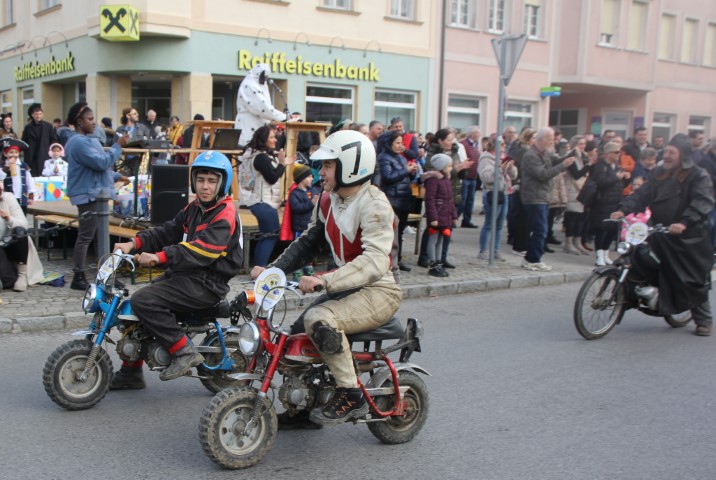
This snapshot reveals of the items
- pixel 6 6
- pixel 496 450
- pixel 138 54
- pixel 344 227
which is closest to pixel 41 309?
pixel 344 227

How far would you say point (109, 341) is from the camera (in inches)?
202

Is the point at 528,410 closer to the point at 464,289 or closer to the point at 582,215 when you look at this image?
the point at 464,289

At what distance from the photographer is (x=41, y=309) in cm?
768

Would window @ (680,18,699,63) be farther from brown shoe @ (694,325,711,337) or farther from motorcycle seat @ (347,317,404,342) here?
motorcycle seat @ (347,317,404,342)

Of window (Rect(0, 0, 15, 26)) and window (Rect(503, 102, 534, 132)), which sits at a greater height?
window (Rect(0, 0, 15, 26))

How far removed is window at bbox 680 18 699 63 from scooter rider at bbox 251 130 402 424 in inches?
1237

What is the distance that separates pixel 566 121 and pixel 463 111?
384 inches

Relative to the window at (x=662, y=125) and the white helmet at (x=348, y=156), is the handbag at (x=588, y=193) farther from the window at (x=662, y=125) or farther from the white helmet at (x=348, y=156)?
the window at (x=662, y=125)

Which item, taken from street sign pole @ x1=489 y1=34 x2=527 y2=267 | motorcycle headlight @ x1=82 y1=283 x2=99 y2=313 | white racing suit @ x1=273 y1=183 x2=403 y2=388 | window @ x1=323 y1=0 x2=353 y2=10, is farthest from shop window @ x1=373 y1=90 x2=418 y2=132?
white racing suit @ x1=273 y1=183 x2=403 y2=388

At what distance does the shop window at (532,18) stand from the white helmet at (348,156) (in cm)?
2301

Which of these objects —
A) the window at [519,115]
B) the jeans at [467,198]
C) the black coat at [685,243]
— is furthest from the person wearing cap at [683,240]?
the window at [519,115]

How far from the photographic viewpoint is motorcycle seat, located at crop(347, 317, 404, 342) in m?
4.45

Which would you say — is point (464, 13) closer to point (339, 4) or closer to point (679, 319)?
point (339, 4)

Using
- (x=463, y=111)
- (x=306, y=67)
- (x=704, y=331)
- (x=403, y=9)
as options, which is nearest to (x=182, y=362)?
(x=704, y=331)
